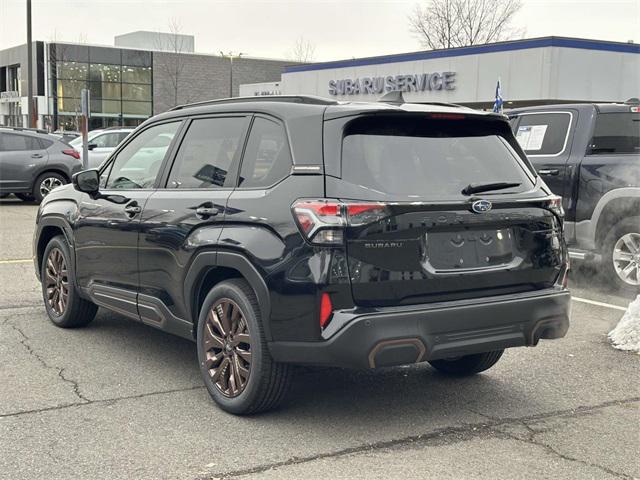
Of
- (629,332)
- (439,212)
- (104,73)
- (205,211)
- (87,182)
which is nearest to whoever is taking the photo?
(439,212)

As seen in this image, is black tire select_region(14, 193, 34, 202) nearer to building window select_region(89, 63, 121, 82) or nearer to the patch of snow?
the patch of snow

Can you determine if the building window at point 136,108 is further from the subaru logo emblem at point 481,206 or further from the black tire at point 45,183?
the subaru logo emblem at point 481,206

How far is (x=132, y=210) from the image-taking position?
530 cm

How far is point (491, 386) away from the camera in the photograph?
512 centimetres

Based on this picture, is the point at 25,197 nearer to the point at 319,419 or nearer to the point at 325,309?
the point at 319,419

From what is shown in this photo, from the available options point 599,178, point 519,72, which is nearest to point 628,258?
point 599,178

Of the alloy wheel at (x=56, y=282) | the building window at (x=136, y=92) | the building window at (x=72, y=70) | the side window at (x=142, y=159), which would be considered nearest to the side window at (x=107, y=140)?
the alloy wheel at (x=56, y=282)

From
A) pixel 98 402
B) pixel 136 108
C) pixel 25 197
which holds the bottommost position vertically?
pixel 25 197

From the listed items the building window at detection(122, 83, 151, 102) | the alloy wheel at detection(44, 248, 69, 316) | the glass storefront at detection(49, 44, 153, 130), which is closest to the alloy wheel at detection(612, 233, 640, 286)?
the alloy wheel at detection(44, 248, 69, 316)

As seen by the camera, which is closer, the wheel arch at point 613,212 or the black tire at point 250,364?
the black tire at point 250,364

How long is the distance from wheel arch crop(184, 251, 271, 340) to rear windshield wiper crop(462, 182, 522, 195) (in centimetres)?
123

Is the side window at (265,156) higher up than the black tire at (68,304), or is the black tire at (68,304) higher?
the side window at (265,156)

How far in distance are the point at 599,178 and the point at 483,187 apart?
4.51m

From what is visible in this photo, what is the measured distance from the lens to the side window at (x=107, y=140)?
2142cm
